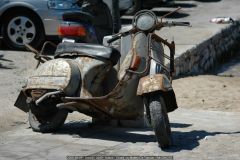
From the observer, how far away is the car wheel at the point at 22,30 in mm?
13664

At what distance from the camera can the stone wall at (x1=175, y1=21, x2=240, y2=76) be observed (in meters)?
12.9

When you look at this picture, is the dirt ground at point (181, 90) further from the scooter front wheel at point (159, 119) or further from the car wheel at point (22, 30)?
the scooter front wheel at point (159, 119)

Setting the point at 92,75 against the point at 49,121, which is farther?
the point at 49,121

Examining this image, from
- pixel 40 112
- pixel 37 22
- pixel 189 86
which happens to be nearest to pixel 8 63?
pixel 37 22

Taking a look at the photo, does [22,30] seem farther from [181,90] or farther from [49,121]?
[49,121]

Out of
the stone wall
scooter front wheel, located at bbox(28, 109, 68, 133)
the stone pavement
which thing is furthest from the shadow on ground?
the stone wall

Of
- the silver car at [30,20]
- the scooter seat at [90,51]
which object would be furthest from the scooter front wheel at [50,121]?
the silver car at [30,20]

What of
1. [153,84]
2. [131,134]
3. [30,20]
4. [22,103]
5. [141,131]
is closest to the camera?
[153,84]

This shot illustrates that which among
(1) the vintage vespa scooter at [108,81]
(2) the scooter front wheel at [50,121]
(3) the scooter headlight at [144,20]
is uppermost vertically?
(3) the scooter headlight at [144,20]

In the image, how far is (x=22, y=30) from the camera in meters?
13.8

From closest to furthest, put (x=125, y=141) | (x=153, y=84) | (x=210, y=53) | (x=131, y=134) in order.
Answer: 1. (x=153, y=84)
2. (x=125, y=141)
3. (x=131, y=134)
4. (x=210, y=53)

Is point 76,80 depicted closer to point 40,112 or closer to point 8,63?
point 40,112

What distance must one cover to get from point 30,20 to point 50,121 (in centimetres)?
572

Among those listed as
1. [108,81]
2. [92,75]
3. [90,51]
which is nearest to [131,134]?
Answer: [108,81]
